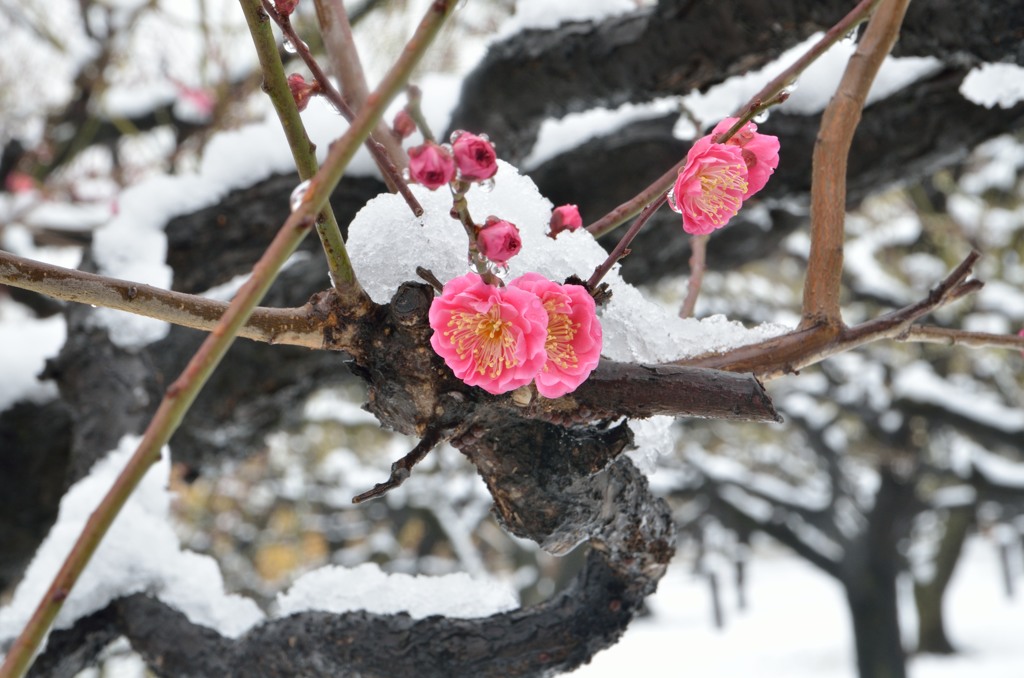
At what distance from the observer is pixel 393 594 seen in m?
1.05

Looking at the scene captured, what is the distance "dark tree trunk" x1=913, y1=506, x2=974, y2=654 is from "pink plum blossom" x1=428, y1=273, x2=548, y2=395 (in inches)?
298

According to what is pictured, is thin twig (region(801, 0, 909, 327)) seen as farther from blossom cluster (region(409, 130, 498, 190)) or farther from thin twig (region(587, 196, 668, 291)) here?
blossom cluster (region(409, 130, 498, 190))

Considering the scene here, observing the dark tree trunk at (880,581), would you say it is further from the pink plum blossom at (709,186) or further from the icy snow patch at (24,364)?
the pink plum blossom at (709,186)

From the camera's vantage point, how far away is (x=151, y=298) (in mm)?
576

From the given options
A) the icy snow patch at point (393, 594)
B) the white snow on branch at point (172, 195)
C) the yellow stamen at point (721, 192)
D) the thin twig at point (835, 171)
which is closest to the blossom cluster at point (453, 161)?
the yellow stamen at point (721, 192)

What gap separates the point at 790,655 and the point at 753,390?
10.8m

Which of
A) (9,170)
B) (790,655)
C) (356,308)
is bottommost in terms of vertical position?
(356,308)

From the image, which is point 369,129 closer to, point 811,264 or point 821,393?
point 811,264

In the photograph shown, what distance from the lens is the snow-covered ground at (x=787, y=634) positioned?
8867 mm

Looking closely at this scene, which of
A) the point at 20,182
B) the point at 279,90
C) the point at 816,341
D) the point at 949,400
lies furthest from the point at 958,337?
the point at 949,400

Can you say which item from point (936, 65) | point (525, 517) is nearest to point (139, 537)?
point (525, 517)

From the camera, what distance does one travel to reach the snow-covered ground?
8867 mm

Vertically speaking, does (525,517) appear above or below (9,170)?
below

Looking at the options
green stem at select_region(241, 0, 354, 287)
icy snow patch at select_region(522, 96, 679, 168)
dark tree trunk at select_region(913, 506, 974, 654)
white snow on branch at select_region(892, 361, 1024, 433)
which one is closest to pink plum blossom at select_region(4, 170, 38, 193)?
icy snow patch at select_region(522, 96, 679, 168)
